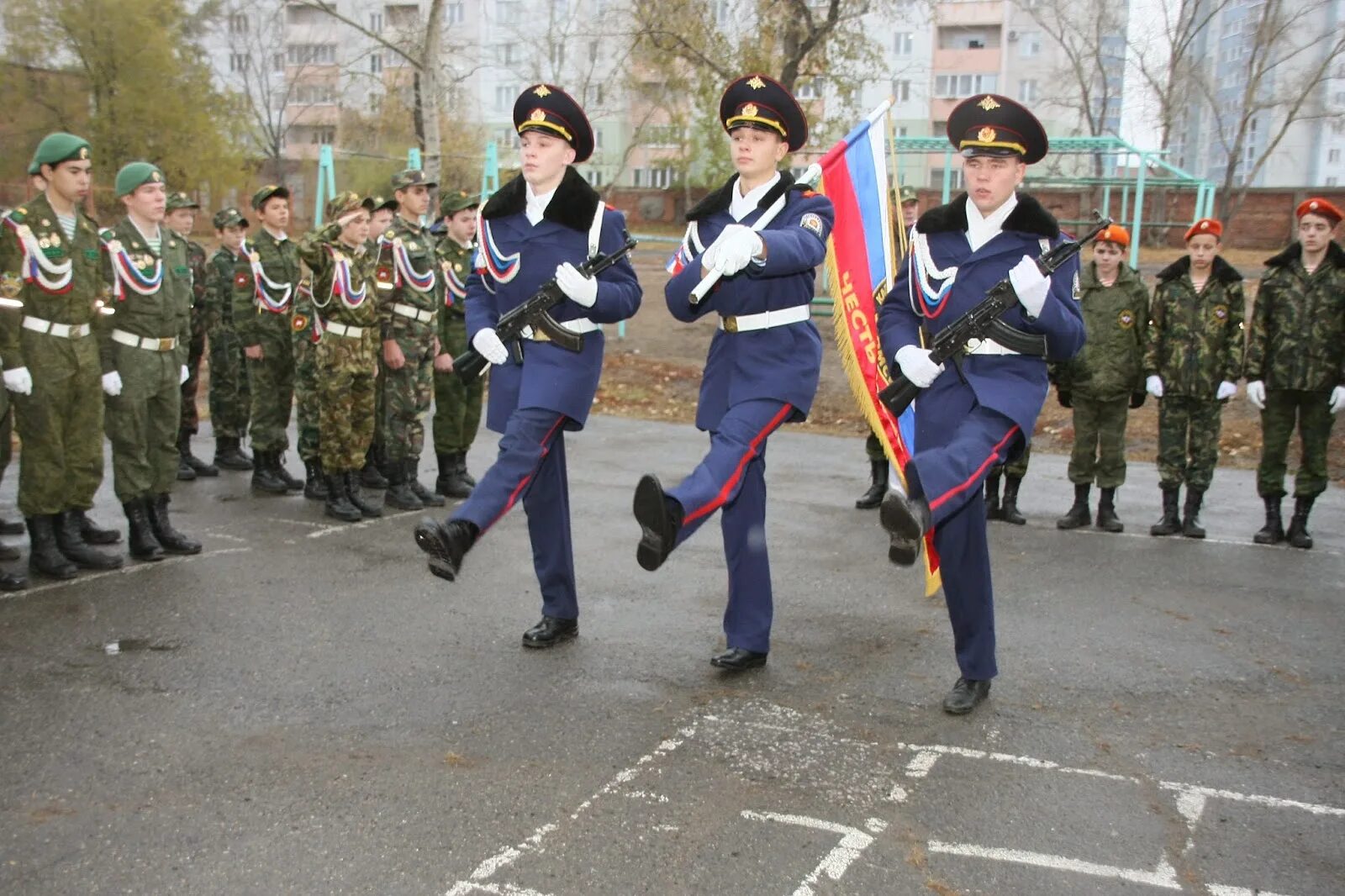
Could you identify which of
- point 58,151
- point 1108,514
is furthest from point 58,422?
point 1108,514

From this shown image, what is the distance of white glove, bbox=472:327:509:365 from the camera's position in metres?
5.48

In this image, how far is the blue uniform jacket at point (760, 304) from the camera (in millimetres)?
5160

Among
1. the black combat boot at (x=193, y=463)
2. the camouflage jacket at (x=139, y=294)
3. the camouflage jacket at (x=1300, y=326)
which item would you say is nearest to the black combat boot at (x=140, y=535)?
the camouflage jacket at (x=139, y=294)

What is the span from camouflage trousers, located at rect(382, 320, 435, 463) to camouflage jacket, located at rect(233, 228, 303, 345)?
1.22 meters

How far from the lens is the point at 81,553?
6.88 metres

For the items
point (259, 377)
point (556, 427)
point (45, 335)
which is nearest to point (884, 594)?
point (556, 427)

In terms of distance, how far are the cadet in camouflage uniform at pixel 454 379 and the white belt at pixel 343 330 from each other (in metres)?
1.01

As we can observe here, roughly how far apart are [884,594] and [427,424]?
6759mm

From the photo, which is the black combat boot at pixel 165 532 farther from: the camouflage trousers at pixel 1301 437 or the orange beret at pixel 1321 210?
the orange beret at pixel 1321 210

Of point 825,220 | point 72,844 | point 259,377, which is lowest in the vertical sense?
point 72,844

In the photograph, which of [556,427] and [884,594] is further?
[884,594]

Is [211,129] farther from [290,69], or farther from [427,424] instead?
[427,424]

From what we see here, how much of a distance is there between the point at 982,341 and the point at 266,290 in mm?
6355

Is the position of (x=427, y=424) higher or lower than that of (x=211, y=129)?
lower
